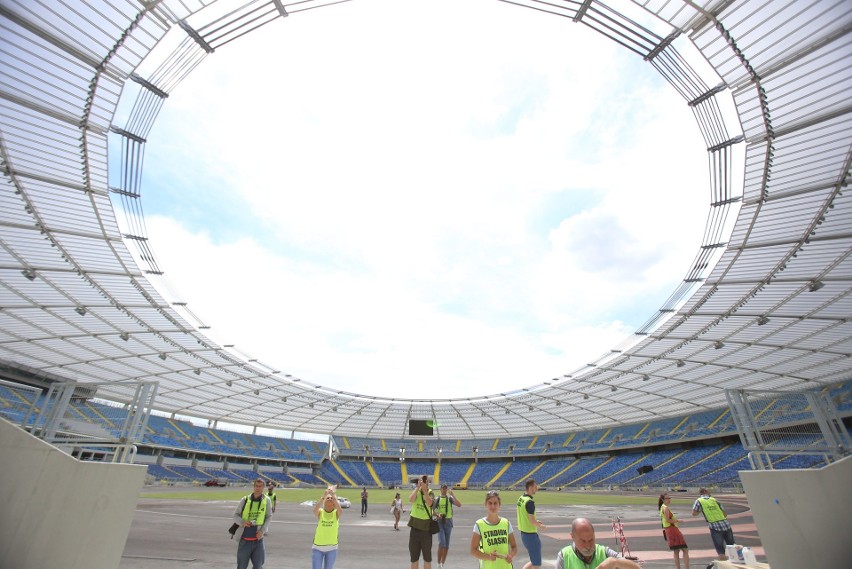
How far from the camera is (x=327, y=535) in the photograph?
605cm

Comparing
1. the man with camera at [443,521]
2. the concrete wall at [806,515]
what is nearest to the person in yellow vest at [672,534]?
the concrete wall at [806,515]

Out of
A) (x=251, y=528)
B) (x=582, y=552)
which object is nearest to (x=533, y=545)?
(x=582, y=552)

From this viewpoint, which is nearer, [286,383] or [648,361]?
[648,361]

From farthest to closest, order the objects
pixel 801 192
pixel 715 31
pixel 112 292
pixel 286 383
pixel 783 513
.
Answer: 1. pixel 286 383
2. pixel 112 292
3. pixel 801 192
4. pixel 715 31
5. pixel 783 513

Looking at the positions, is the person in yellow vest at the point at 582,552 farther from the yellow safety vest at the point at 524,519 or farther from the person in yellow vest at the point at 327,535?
the yellow safety vest at the point at 524,519

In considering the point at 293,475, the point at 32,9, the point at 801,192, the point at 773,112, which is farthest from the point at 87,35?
the point at 293,475

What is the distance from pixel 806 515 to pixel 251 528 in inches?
329

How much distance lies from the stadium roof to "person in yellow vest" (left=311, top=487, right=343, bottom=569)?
436 inches

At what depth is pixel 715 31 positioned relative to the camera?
31.2 feet

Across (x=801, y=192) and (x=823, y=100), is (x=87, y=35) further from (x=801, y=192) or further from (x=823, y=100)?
(x=801, y=192)

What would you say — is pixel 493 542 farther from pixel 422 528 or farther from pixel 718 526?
pixel 718 526

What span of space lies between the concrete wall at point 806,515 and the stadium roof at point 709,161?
9400 mm

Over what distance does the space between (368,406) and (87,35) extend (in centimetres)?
4668

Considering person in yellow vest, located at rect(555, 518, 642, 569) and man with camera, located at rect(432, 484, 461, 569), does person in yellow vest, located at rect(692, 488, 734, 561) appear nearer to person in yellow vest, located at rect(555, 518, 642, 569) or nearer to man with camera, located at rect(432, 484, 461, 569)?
man with camera, located at rect(432, 484, 461, 569)
